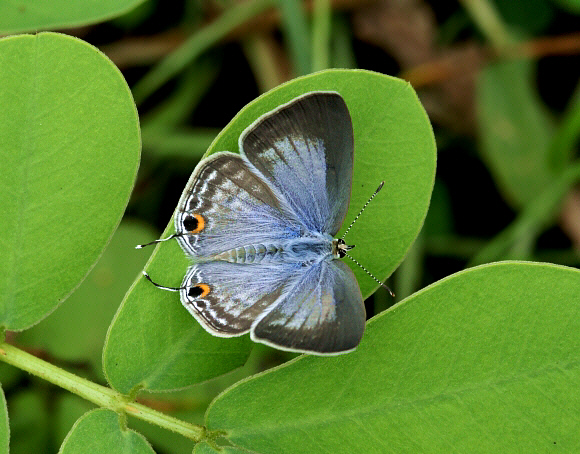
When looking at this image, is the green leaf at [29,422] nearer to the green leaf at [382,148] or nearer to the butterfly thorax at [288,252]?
the butterfly thorax at [288,252]

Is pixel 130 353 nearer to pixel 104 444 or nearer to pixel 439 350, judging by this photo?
pixel 104 444

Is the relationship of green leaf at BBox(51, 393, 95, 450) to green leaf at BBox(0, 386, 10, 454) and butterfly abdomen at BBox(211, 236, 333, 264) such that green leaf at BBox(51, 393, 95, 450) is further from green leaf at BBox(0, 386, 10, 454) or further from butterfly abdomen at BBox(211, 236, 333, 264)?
butterfly abdomen at BBox(211, 236, 333, 264)

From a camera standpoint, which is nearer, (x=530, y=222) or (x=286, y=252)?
(x=286, y=252)

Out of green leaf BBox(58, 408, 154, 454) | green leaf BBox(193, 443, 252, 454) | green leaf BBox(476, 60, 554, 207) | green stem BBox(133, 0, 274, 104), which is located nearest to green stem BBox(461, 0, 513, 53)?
green leaf BBox(476, 60, 554, 207)

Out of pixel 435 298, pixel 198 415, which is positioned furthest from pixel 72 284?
pixel 198 415

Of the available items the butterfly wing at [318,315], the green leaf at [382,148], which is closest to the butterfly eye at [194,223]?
the green leaf at [382,148]

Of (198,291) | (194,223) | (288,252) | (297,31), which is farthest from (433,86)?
(198,291)

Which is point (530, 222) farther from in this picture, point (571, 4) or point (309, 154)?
point (309, 154)

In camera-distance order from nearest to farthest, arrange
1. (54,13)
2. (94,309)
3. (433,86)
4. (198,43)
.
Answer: (54,13), (94,309), (198,43), (433,86)
